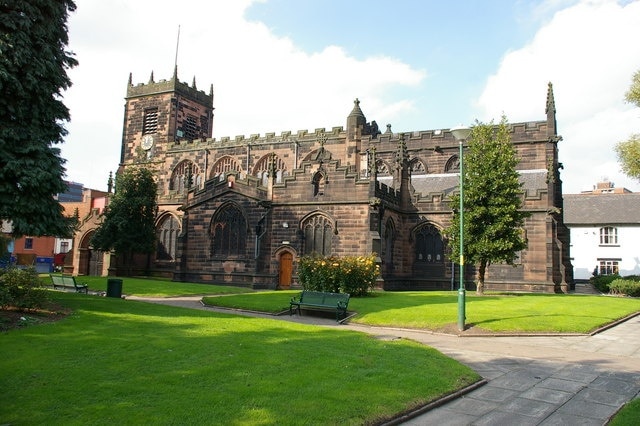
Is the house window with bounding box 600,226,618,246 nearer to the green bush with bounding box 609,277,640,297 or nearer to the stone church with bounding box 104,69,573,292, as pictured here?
the stone church with bounding box 104,69,573,292

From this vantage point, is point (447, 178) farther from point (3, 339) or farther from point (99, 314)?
point (3, 339)

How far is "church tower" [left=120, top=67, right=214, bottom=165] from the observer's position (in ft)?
175

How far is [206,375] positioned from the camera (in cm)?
838

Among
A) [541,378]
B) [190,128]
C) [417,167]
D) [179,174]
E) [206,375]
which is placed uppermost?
[190,128]

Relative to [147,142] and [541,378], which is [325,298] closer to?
[541,378]

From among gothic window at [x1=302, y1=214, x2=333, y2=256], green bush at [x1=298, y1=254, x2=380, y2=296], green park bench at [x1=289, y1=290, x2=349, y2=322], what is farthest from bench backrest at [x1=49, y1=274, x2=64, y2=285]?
gothic window at [x1=302, y1=214, x2=333, y2=256]

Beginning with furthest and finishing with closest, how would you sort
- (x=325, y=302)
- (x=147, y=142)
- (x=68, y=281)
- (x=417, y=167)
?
1. (x=147, y=142)
2. (x=417, y=167)
3. (x=68, y=281)
4. (x=325, y=302)

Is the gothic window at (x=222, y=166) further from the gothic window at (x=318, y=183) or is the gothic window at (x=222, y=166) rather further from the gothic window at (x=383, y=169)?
the gothic window at (x=318, y=183)

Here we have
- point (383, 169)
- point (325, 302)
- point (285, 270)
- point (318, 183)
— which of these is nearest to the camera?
point (325, 302)

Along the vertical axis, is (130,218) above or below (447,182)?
below

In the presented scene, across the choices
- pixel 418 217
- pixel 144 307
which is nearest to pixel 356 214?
pixel 418 217

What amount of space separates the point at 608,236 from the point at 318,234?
31.4 metres

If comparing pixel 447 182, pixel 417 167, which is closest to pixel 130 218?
pixel 417 167

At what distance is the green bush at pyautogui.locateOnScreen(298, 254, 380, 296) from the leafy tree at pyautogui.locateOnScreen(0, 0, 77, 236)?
11.4 meters
